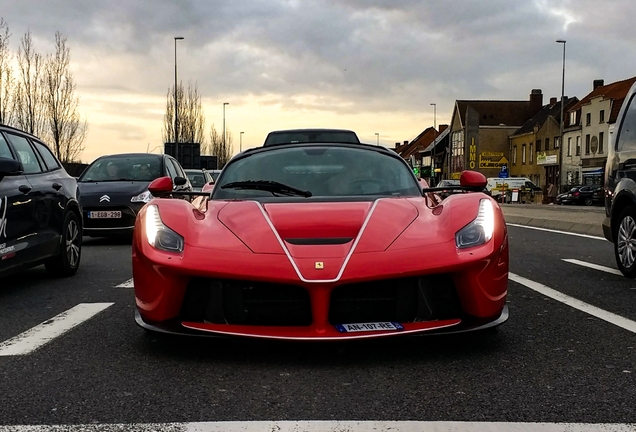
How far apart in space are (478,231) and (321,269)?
94 cm

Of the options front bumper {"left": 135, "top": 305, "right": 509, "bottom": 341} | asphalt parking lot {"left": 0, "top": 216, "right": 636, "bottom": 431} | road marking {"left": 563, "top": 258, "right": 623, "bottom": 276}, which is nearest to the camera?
asphalt parking lot {"left": 0, "top": 216, "right": 636, "bottom": 431}

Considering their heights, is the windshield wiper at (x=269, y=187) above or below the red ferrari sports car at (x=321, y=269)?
above

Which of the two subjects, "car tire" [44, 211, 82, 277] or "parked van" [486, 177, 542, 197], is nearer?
"car tire" [44, 211, 82, 277]

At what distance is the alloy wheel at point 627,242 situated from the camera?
7344 mm

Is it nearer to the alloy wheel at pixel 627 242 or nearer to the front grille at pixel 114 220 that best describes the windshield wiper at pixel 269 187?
the alloy wheel at pixel 627 242

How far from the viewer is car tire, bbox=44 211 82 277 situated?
763 centimetres

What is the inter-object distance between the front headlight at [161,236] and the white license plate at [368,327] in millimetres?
952

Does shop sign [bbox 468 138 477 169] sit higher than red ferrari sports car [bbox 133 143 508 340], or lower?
higher

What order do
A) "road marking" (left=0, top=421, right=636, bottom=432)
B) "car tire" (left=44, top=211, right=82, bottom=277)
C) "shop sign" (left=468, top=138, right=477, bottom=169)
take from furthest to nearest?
"shop sign" (left=468, top=138, right=477, bottom=169)
"car tire" (left=44, top=211, right=82, bottom=277)
"road marking" (left=0, top=421, right=636, bottom=432)

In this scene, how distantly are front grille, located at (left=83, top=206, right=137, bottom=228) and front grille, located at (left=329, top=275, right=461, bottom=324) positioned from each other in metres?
8.77

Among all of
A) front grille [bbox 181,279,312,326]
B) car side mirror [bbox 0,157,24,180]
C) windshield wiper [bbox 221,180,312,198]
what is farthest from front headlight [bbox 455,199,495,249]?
car side mirror [bbox 0,157,24,180]

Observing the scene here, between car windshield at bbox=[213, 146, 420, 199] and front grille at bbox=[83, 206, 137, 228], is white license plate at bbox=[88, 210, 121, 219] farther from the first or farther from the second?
car windshield at bbox=[213, 146, 420, 199]

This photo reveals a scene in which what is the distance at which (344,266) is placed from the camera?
12.1ft

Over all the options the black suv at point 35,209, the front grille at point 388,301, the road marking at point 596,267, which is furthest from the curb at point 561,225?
the front grille at point 388,301
